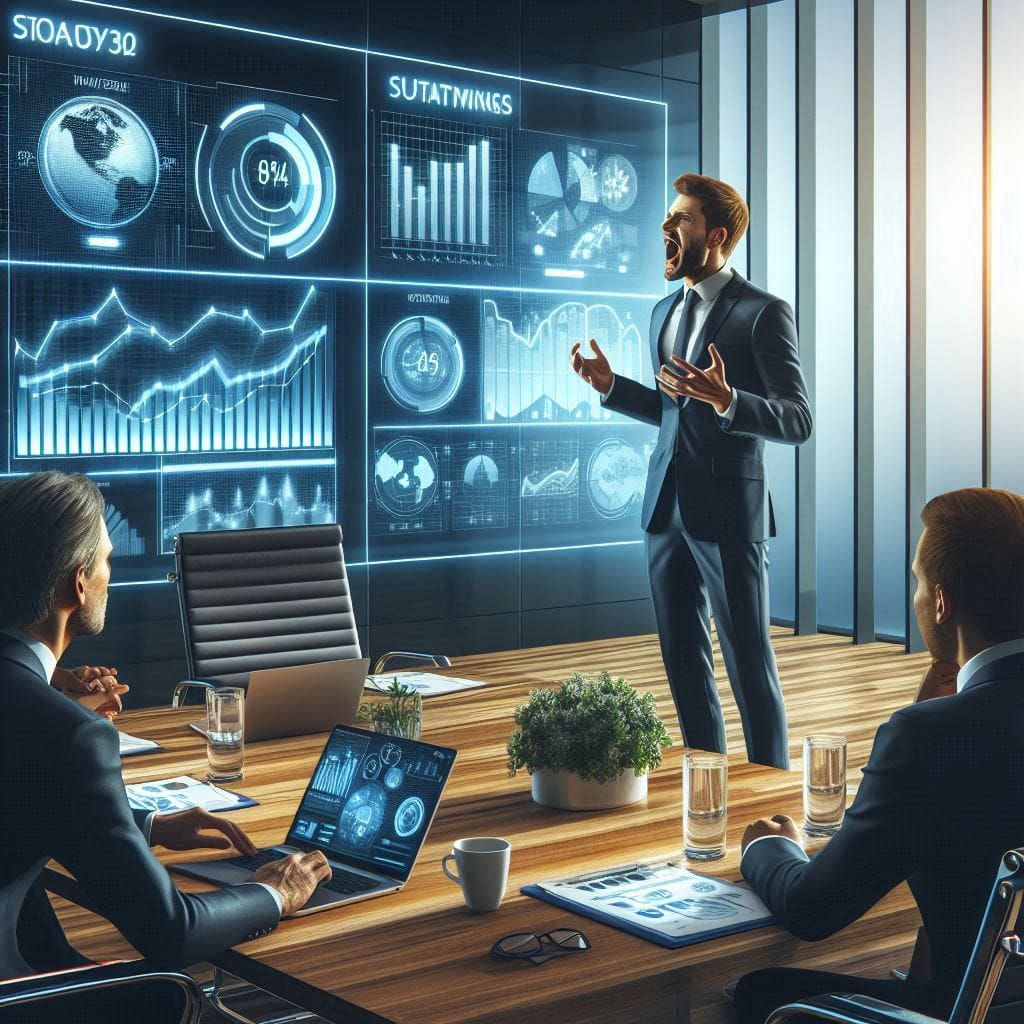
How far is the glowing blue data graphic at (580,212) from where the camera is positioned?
7.22 meters

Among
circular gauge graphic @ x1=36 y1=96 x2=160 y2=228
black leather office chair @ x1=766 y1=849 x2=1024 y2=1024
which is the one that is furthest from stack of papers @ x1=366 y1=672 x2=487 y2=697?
circular gauge graphic @ x1=36 y1=96 x2=160 y2=228

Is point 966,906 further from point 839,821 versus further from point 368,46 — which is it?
point 368,46

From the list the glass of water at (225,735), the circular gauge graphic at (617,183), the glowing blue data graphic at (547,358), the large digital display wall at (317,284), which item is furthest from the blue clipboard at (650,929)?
the circular gauge graphic at (617,183)

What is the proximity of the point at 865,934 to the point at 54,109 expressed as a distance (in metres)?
4.86

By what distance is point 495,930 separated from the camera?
1639 millimetres

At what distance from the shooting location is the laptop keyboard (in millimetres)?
1795

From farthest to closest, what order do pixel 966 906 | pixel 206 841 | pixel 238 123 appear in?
pixel 238 123, pixel 206 841, pixel 966 906

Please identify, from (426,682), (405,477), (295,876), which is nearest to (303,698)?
(426,682)

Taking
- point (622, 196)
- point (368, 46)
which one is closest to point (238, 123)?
point (368, 46)

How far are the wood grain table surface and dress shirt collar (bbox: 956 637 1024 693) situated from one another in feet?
1.08

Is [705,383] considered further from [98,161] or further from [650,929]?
[98,161]

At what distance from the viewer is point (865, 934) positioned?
1.73 metres

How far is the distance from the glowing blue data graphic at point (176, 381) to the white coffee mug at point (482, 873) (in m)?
4.30

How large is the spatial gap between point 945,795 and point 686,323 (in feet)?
8.74
